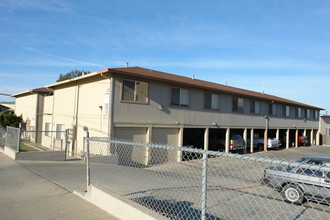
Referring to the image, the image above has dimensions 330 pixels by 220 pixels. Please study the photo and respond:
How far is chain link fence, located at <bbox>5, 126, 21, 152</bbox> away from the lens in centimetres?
1188

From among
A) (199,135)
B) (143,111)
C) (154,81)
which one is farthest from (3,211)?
(199,135)

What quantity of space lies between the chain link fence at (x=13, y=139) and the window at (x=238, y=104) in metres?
15.6

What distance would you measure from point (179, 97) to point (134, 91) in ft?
11.7

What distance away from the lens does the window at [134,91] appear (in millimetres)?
13367

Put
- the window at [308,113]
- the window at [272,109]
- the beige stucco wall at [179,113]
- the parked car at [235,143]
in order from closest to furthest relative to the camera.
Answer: the beige stucco wall at [179,113], the parked car at [235,143], the window at [272,109], the window at [308,113]

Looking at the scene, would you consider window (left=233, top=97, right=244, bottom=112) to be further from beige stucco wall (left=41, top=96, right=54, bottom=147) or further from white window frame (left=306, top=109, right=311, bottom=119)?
white window frame (left=306, top=109, right=311, bottom=119)

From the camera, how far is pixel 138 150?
13.9 metres

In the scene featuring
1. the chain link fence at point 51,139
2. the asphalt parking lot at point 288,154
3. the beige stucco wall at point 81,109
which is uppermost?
the beige stucco wall at point 81,109

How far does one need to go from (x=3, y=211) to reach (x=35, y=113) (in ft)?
68.6

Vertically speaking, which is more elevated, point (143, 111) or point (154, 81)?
point (154, 81)

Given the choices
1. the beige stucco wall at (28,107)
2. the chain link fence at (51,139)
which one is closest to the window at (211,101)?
the chain link fence at (51,139)

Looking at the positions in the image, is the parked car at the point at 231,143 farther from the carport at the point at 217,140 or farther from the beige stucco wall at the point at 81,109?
the beige stucco wall at the point at 81,109

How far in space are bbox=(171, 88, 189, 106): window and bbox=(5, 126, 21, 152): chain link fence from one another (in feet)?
28.3

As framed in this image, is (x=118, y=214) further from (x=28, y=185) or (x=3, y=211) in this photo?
(x=28, y=185)
